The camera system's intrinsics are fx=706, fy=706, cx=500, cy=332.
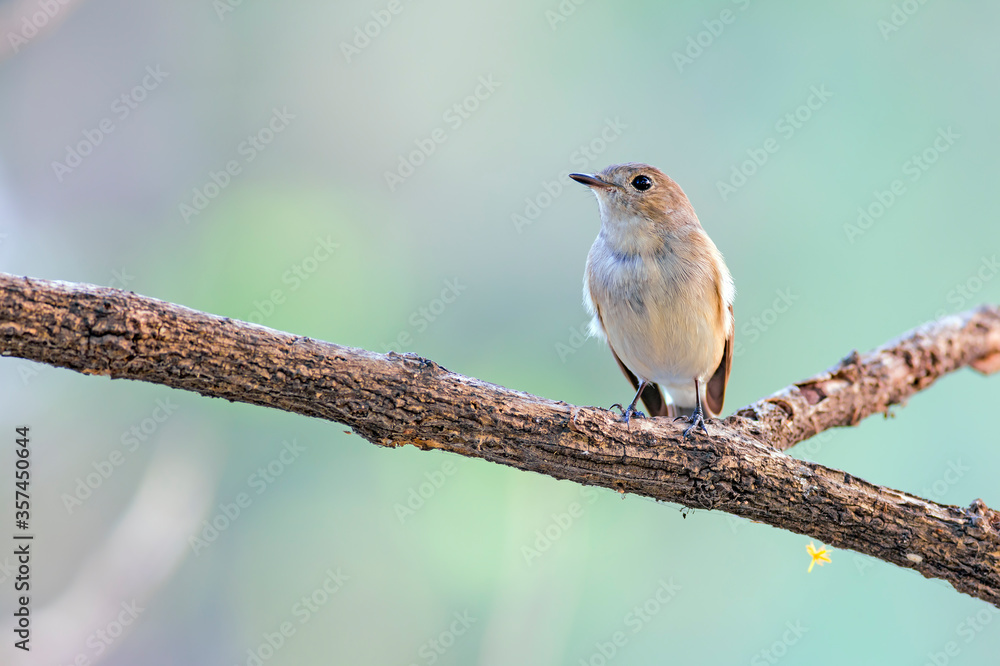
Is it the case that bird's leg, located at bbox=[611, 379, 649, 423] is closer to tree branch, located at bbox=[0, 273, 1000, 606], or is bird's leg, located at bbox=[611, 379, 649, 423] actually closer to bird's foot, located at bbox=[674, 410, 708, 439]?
tree branch, located at bbox=[0, 273, 1000, 606]

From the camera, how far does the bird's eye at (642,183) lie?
3.30 meters

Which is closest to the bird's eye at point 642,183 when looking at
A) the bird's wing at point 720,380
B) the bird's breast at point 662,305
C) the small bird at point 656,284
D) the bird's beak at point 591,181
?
the small bird at point 656,284

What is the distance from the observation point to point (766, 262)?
209 inches

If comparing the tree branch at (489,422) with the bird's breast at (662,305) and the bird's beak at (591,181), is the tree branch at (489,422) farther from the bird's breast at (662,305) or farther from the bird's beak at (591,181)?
the bird's beak at (591,181)

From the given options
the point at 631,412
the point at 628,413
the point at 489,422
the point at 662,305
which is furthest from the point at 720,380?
the point at 489,422

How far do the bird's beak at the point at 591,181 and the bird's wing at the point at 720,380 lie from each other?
84 cm

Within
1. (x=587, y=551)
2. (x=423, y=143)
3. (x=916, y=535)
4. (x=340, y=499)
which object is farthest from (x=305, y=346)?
(x=423, y=143)

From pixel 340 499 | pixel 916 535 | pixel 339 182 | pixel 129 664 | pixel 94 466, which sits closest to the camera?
pixel 916 535

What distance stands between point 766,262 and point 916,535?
3.12 metres

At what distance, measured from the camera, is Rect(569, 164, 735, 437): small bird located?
307cm

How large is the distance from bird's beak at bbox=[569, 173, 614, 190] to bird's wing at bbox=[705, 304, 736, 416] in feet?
2.74

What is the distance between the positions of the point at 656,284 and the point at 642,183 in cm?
55

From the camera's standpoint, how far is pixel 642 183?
3309mm

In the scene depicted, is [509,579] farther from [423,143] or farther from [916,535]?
[423,143]
